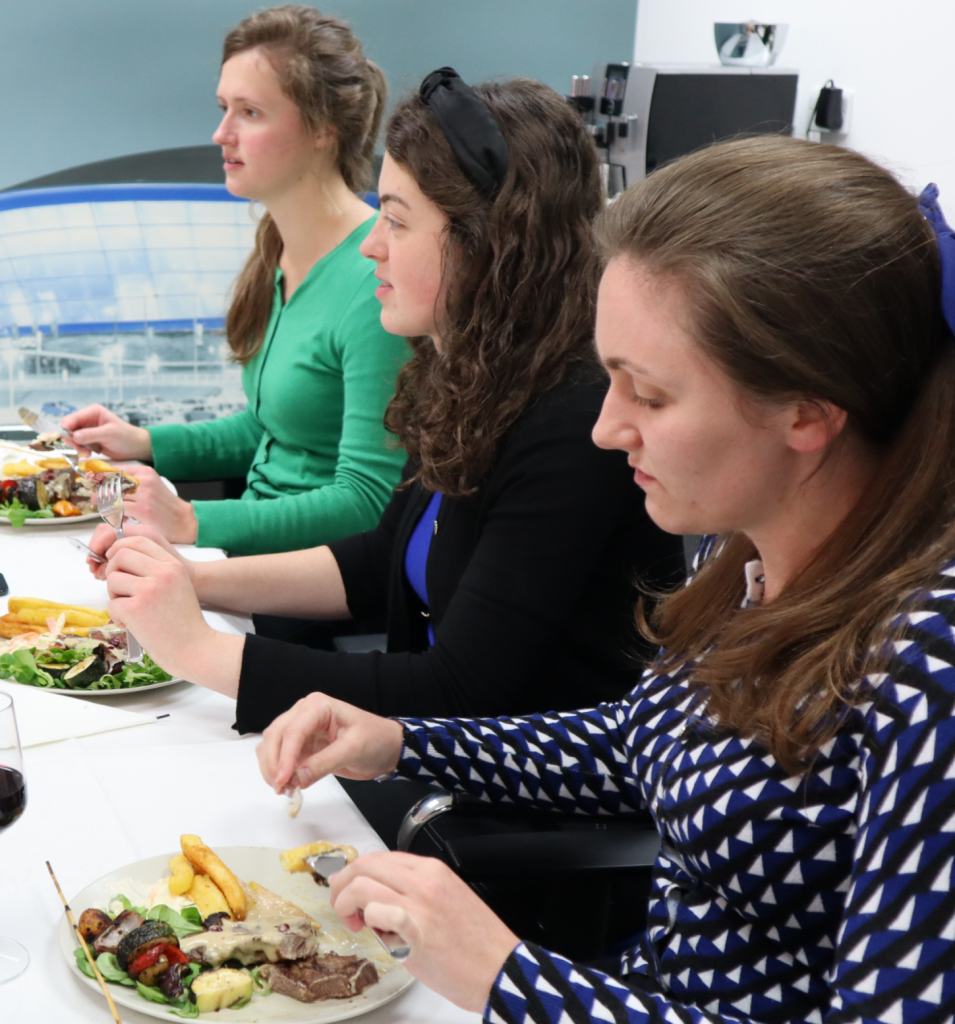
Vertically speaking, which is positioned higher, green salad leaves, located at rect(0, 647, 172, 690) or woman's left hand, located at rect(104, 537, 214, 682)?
woman's left hand, located at rect(104, 537, 214, 682)

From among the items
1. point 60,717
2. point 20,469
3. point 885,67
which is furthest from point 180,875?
point 885,67

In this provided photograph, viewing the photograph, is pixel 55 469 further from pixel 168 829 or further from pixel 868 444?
pixel 868 444

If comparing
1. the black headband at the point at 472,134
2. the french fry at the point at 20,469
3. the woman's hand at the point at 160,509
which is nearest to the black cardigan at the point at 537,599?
Result: the black headband at the point at 472,134

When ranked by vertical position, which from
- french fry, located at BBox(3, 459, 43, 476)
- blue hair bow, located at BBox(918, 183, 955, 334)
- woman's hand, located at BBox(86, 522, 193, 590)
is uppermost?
blue hair bow, located at BBox(918, 183, 955, 334)

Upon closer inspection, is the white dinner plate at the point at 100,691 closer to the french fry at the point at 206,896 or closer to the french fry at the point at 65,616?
the french fry at the point at 65,616

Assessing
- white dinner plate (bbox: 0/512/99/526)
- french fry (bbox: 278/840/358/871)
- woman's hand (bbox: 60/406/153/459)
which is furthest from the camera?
woman's hand (bbox: 60/406/153/459)

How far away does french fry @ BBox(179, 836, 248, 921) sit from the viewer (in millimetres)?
945

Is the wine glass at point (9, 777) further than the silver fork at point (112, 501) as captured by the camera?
No

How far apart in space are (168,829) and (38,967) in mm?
226

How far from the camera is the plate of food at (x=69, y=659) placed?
1.36 m

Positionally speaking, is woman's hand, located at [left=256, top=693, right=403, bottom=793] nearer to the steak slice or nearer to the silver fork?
the steak slice

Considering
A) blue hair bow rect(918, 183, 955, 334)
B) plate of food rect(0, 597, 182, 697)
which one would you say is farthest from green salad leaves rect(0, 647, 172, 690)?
blue hair bow rect(918, 183, 955, 334)

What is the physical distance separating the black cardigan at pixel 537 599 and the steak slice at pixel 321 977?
1.47ft

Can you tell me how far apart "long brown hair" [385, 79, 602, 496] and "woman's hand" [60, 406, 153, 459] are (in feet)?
3.81
